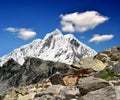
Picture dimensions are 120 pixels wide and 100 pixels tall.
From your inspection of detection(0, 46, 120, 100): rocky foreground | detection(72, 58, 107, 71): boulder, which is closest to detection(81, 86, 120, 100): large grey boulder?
detection(0, 46, 120, 100): rocky foreground

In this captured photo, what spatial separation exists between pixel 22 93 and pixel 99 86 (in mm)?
26006

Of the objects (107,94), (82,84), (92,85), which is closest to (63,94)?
(82,84)

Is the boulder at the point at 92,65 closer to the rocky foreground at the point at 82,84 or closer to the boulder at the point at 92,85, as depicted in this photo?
the rocky foreground at the point at 82,84

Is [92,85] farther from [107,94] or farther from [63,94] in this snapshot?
[107,94]

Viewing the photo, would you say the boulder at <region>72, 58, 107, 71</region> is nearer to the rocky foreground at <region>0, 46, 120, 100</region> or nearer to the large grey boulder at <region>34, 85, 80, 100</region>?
the rocky foreground at <region>0, 46, 120, 100</region>

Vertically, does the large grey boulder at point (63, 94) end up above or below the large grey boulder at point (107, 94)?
above

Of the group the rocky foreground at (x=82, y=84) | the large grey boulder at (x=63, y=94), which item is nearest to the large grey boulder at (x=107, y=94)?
the rocky foreground at (x=82, y=84)

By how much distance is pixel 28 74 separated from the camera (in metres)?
195

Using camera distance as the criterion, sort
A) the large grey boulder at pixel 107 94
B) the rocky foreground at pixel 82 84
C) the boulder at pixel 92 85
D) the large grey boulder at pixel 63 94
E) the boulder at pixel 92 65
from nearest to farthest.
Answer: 1. the large grey boulder at pixel 107 94
2. the rocky foreground at pixel 82 84
3. the boulder at pixel 92 85
4. the large grey boulder at pixel 63 94
5. the boulder at pixel 92 65

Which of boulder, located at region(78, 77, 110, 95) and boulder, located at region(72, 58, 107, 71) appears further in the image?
boulder, located at region(72, 58, 107, 71)

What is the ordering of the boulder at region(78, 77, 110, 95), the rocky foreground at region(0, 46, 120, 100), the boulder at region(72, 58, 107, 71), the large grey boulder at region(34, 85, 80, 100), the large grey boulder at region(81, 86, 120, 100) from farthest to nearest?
the boulder at region(72, 58, 107, 71), the large grey boulder at region(34, 85, 80, 100), the boulder at region(78, 77, 110, 95), the rocky foreground at region(0, 46, 120, 100), the large grey boulder at region(81, 86, 120, 100)

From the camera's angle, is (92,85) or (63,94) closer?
(92,85)

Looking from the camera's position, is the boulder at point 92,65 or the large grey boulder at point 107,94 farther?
the boulder at point 92,65

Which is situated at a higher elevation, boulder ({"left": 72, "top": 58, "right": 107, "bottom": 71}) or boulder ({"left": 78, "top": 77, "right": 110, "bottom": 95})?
boulder ({"left": 72, "top": 58, "right": 107, "bottom": 71})
